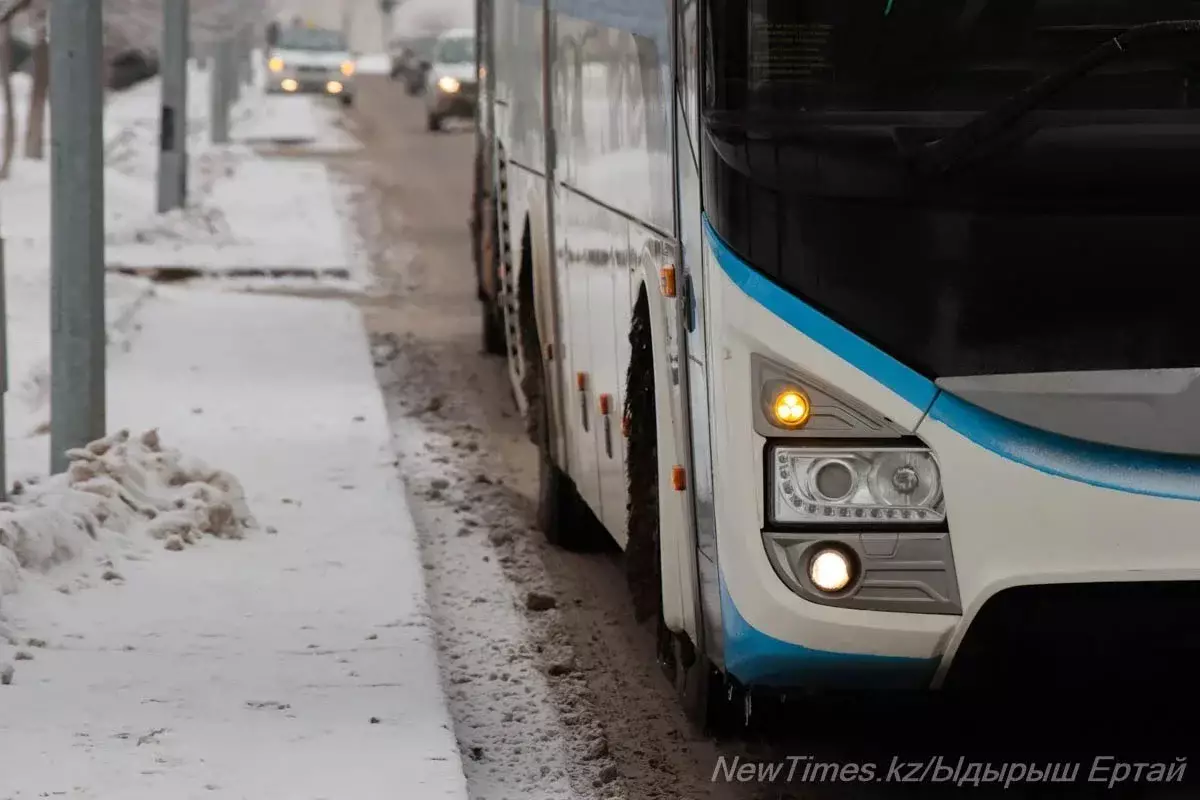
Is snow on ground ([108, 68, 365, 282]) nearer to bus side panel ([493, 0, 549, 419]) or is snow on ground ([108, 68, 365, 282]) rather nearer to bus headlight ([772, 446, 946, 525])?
bus side panel ([493, 0, 549, 419])

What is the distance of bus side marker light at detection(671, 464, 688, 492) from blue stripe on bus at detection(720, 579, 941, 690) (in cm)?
48

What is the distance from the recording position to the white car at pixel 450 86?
45469 millimetres

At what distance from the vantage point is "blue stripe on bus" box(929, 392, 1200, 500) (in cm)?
499

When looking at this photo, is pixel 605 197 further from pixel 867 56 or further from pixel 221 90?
pixel 221 90

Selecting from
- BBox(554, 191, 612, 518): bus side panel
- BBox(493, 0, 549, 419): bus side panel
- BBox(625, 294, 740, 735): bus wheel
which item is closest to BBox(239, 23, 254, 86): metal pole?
BBox(493, 0, 549, 419): bus side panel

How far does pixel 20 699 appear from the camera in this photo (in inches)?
253

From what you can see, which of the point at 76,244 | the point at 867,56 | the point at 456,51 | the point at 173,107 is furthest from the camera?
the point at 456,51

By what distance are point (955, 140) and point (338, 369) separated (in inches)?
353

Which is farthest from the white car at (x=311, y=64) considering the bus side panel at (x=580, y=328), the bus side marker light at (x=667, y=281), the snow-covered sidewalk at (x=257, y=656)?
the bus side marker light at (x=667, y=281)

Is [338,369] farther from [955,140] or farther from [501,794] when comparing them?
[955,140]

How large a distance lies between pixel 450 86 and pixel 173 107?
74.0 ft

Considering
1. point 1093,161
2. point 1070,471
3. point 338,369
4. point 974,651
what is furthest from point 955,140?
point 338,369

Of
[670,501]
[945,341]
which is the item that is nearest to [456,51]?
[670,501]

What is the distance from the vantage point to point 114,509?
338 inches
